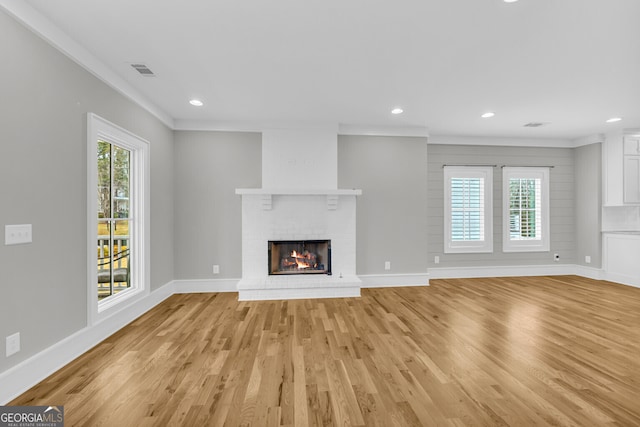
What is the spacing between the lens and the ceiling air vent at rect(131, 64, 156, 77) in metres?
2.81

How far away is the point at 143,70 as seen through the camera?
9.49 feet

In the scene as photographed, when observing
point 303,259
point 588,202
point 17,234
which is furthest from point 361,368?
point 588,202

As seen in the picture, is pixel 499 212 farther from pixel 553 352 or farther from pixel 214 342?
pixel 214 342

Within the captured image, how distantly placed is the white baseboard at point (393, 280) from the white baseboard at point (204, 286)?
7.04ft

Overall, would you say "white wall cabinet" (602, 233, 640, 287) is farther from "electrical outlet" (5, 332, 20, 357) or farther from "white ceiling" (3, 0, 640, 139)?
"electrical outlet" (5, 332, 20, 357)

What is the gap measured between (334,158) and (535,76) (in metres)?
2.70

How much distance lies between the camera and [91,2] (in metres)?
1.95

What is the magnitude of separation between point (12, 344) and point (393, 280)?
175 inches

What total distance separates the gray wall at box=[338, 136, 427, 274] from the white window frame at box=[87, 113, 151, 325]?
2884mm

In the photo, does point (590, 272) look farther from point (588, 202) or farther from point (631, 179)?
point (631, 179)

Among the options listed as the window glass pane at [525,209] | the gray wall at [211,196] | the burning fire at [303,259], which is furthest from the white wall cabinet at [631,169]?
the gray wall at [211,196]

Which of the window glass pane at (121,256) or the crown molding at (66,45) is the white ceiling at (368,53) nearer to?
the crown molding at (66,45)

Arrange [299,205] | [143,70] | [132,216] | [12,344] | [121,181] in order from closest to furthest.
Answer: [12,344], [143,70], [121,181], [132,216], [299,205]

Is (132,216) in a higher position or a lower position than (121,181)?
lower
